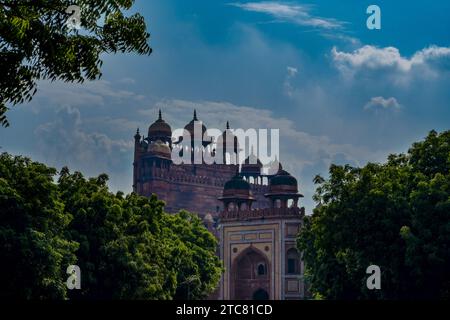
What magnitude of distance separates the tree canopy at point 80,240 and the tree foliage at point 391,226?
851cm

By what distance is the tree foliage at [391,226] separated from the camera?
43181 millimetres

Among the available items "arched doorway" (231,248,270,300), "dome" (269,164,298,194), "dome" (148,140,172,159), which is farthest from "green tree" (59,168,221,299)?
"dome" (148,140,172,159)

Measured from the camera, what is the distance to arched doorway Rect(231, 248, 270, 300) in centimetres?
9269

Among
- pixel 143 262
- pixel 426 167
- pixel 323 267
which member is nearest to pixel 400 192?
pixel 426 167

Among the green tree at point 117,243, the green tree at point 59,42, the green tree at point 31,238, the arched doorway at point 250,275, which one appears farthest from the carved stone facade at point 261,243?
the green tree at point 59,42

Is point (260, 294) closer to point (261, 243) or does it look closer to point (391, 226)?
point (261, 243)

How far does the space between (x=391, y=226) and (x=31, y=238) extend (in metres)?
14.5

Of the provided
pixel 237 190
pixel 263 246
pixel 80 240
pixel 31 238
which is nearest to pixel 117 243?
pixel 80 240

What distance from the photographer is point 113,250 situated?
4859cm

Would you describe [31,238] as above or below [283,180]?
below

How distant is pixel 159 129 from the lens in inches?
4360

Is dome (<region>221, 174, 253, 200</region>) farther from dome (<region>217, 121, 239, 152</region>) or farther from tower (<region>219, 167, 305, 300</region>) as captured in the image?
dome (<region>217, 121, 239, 152</region>)

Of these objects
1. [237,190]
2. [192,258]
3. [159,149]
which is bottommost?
[192,258]
